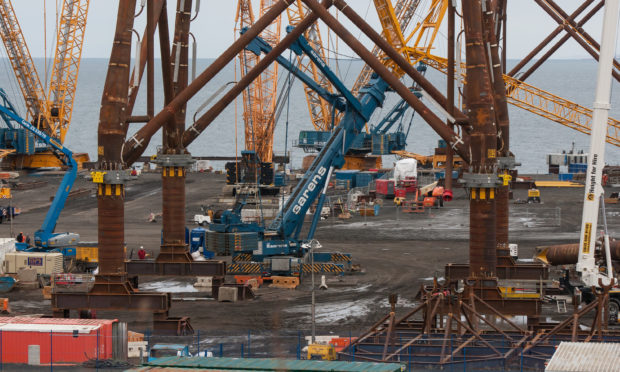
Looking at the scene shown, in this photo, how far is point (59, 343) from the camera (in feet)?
149

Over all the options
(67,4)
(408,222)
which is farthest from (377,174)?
(67,4)

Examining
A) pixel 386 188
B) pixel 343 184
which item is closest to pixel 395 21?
pixel 386 188

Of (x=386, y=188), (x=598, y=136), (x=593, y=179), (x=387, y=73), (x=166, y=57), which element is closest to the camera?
(x=593, y=179)

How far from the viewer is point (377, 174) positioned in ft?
431

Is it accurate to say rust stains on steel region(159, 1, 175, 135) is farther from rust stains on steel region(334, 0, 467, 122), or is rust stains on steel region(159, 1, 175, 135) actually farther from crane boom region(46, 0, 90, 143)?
crane boom region(46, 0, 90, 143)

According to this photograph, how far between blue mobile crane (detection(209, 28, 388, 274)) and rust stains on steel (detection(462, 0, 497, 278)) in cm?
1554

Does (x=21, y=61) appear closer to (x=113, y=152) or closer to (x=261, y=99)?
(x=261, y=99)

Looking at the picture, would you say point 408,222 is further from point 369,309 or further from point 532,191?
point 369,309

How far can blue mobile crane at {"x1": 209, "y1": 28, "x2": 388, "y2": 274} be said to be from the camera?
67.6 meters

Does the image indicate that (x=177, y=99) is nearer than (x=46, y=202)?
Yes

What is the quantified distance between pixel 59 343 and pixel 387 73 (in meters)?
22.6

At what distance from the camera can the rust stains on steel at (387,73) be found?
53362mm

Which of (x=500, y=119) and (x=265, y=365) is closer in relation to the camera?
(x=265, y=365)

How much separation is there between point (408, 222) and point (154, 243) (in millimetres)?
23726
